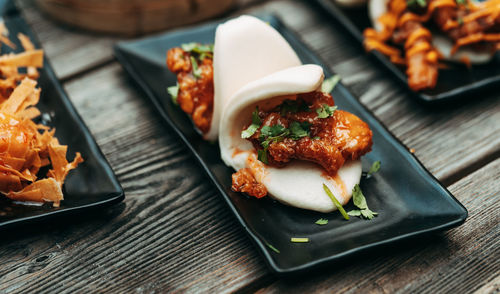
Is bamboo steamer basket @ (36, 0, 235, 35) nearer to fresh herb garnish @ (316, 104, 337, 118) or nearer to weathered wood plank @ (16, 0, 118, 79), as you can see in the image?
weathered wood plank @ (16, 0, 118, 79)

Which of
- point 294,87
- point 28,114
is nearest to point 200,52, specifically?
point 294,87

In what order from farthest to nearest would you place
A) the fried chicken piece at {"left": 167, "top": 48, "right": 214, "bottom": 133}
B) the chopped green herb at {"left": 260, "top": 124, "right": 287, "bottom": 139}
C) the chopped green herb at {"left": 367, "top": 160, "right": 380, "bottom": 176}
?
the fried chicken piece at {"left": 167, "top": 48, "right": 214, "bottom": 133} < the chopped green herb at {"left": 367, "top": 160, "right": 380, "bottom": 176} < the chopped green herb at {"left": 260, "top": 124, "right": 287, "bottom": 139}

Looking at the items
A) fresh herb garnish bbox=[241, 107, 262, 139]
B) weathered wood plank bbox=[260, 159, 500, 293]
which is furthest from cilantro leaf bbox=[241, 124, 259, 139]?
weathered wood plank bbox=[260, 159, 500, 293]

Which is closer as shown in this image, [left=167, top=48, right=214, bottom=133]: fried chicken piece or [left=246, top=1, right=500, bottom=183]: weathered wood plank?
[left=167, top=48, right=214, bottom=133]: fried chicken piece

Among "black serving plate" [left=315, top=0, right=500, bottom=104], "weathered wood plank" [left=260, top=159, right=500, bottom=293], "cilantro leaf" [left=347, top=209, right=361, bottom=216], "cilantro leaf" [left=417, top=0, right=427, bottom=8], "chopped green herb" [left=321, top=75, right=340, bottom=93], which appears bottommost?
A: "weathered wood plank" [left=260, top=159, right=500, bottom=293]

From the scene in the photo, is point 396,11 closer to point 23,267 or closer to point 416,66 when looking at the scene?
point 416,66

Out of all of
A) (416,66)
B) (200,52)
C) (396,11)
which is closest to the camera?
(200,52)
